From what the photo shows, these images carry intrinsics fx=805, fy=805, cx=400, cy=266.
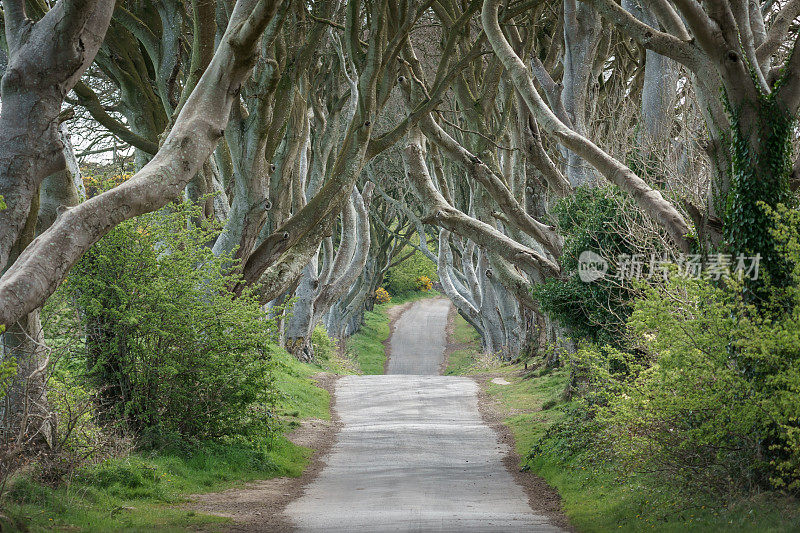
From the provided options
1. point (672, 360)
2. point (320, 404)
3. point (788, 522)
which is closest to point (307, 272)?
point (320, 404)

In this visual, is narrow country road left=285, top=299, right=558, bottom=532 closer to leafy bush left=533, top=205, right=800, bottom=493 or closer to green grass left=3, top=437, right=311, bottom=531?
green grass left=3, top=437, right=311, bottom=531

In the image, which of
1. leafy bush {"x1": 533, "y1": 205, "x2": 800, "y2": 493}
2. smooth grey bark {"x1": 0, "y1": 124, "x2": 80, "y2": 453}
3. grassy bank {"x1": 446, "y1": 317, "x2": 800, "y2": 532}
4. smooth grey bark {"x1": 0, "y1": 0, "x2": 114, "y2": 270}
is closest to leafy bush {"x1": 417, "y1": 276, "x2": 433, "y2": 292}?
grassy bank {"x1": 446, "y1": 317, "x2": 800, "y2": 532}

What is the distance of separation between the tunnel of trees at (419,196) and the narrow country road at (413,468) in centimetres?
183

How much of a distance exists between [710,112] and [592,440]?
471cm

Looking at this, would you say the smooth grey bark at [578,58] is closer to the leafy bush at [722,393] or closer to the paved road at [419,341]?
the leafy bush at [722,393]

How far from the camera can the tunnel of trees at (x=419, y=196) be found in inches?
291

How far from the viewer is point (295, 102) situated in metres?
15.8

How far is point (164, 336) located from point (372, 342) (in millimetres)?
32783

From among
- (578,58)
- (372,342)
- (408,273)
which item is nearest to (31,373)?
(578,58)

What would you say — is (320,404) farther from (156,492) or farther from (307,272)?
(156,492)

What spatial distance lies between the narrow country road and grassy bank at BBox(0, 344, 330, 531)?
0.94 m

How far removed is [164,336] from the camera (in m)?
10.9

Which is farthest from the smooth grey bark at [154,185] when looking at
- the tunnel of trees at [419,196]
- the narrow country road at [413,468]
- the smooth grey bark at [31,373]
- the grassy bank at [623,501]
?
the grassy bank at [623,501]

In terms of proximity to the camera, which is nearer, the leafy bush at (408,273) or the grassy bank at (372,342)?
the grassy bank at (372,342)
